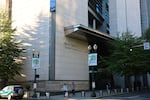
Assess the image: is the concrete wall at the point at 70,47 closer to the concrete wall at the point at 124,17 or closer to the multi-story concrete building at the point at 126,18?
the multi-story concrete building at the point at 126,18

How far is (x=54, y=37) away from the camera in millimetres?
43094

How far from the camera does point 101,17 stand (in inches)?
2648

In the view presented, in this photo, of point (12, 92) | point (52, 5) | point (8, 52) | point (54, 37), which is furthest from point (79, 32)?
point (12, 92)

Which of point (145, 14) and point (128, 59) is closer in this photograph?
point (128, 59)

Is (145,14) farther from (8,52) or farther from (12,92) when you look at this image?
(12,92)

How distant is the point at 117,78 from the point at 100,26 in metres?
14.2

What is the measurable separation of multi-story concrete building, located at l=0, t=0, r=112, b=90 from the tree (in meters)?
2.67

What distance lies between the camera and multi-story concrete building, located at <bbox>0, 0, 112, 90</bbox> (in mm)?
42656

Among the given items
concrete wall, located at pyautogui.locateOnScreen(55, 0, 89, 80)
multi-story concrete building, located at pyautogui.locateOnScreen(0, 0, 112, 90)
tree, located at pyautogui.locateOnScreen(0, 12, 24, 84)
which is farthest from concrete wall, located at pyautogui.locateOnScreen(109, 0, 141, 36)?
tree, located at pyautogui.locateOnScreen(0, 12, 24, 84)

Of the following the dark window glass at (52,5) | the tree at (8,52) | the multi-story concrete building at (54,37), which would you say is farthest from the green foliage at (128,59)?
the tree at (8,52)

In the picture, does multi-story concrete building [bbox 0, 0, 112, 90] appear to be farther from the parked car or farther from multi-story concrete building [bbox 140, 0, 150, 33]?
multi-story concrete building [bbox 140, 0, 150, 33]

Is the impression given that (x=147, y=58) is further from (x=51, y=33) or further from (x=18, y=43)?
(x=18, y=43)

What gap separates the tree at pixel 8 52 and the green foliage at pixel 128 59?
53.1 ft

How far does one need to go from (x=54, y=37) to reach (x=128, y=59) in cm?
1306
